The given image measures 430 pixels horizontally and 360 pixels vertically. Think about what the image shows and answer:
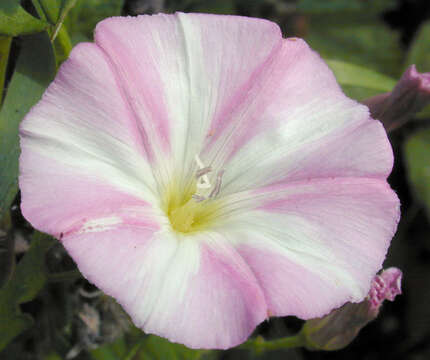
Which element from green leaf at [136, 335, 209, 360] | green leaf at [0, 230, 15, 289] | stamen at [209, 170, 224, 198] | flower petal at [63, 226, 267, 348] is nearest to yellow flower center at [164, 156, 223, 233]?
stamen at [209, 170, 224, 198]

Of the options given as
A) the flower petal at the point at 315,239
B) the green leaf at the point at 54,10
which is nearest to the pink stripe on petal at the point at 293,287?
the flower petal at the point at 315,239

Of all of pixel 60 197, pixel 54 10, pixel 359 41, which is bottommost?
pixel 359 41

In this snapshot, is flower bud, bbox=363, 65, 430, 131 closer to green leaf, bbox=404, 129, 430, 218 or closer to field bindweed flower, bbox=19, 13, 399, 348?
field bindweed flower, bbox=19, 13, 399, 348

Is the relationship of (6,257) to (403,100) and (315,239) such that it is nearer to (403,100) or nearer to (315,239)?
(315,239)

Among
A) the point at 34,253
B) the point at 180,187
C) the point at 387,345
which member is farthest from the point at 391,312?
the point at 34,253

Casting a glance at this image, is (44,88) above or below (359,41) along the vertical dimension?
above

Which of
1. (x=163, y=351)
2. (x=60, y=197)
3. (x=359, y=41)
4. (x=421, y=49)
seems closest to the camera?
(x=60, y=197)

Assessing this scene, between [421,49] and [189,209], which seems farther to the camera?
[421,49]

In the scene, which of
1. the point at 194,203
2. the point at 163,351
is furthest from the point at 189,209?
the point at 163,351
